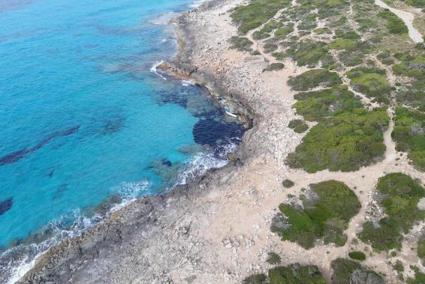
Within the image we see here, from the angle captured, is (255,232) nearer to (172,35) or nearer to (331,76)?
(331,76)

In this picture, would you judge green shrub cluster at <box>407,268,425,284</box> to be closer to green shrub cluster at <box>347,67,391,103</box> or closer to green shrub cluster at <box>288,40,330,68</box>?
green shrub cluster at <box>347,67,391,103</box>

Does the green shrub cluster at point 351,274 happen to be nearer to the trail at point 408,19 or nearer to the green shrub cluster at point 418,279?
the green shrub cluster at point 418,279

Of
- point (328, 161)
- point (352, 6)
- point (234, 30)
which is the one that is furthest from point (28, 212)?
point (352, 6)

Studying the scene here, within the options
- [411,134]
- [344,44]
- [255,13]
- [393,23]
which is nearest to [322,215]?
[411,134]

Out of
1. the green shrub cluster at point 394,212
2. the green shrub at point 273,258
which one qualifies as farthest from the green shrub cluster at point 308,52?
the green shrub at point 273,258

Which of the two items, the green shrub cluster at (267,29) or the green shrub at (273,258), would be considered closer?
the green shrub at (273,258)

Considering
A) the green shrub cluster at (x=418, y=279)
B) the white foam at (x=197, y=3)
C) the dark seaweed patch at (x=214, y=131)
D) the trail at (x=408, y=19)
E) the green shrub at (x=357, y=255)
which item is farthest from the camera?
the white foam at (x=197, y=3)

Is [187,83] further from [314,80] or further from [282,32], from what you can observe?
[282,32]
